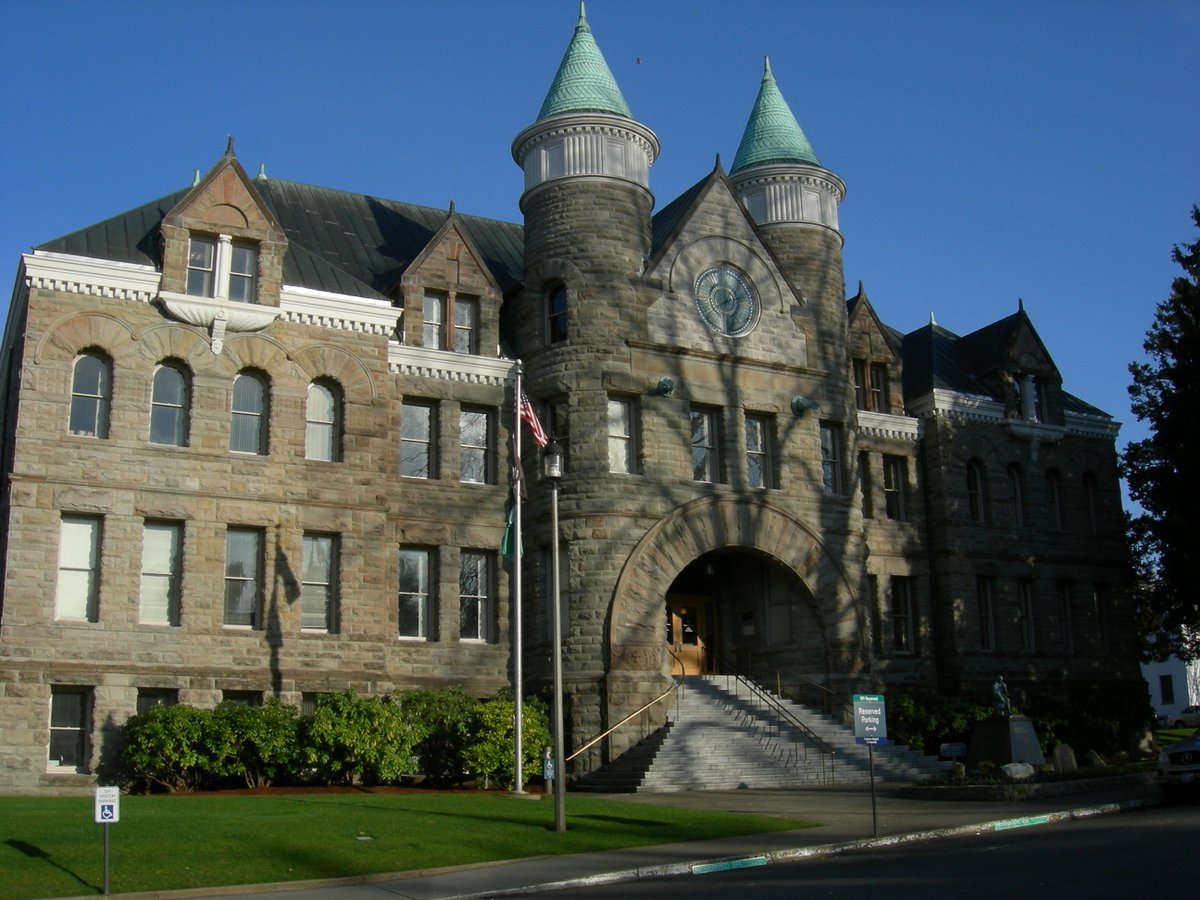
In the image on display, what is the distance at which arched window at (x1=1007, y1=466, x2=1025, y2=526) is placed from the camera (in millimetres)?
39688

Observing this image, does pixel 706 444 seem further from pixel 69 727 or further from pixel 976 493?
pixel 69 727

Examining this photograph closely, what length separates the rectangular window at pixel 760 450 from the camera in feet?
108

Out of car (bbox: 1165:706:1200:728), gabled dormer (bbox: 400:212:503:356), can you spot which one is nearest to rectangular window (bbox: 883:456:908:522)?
gabled dormer (bbox: 400:212:503:356)

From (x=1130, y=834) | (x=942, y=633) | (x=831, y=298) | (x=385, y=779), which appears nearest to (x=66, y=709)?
→ (x=385, y=779)

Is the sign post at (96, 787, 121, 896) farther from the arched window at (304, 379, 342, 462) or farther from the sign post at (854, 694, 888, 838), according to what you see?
the arched window at (304, 379, 342, 462)

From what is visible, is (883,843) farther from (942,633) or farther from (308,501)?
(942,633)

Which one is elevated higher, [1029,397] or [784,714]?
[1029,397]

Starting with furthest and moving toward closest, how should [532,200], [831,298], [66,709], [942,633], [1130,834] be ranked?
[942,633] < [831,298] < [532,200] < [66,709] < [1130,834]

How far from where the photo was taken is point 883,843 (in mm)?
17297

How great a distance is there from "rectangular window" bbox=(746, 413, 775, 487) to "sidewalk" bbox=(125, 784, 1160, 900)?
9.39m

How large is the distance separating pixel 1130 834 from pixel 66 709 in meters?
19.5

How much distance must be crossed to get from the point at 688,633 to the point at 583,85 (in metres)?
15.0

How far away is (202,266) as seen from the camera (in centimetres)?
2806

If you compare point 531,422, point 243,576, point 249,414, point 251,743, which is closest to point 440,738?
point 251,743
